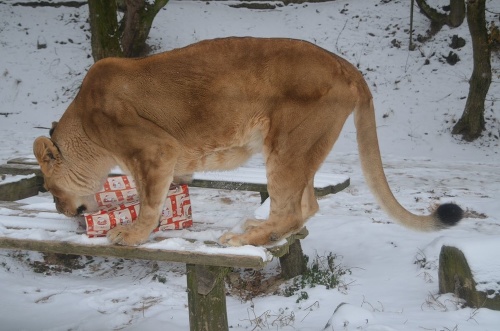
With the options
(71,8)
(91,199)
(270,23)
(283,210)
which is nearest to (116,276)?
(91,199)

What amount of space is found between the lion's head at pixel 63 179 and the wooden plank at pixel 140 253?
1.82 ft

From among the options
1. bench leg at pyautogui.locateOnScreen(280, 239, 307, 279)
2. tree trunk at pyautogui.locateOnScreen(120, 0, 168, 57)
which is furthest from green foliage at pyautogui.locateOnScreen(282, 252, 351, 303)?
tree trunk at pyautogui.locateOnScreen(120, 0, 168, 57)

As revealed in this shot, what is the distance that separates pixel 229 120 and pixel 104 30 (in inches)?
234

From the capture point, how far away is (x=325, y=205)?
704 centimetres

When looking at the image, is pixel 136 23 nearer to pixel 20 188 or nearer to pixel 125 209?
pixel 20 188

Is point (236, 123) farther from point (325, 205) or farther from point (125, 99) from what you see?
point (325, 205)

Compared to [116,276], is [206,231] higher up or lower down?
higher up

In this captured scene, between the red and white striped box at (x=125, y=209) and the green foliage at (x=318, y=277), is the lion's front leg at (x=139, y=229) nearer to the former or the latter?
the red and white striped box at (x=125, y=209)

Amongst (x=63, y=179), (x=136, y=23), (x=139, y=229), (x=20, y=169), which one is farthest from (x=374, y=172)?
(x=136, y=23)

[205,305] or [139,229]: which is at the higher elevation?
[139,229]

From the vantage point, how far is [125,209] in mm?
3840

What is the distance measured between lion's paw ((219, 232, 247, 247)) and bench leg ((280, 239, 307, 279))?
1.72 m

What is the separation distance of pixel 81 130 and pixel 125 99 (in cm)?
41

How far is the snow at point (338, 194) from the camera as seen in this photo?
14.5ft
